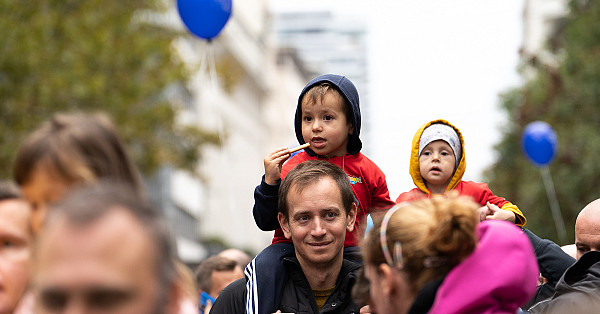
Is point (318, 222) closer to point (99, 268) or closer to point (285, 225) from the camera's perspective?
point (285, 225)

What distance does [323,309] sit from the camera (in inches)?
196

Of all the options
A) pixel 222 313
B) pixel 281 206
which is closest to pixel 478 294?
pixel 281 206

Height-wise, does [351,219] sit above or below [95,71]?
below

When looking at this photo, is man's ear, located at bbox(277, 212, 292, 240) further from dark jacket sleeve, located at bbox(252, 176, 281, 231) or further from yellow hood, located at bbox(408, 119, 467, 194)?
yellow hood, located at bbox(408, 119, 467, 194)

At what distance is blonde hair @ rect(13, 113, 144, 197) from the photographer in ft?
10.3

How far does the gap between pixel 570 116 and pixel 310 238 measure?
2796 cm

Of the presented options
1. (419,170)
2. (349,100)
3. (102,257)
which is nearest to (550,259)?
(419,170)

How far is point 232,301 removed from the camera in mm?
5469

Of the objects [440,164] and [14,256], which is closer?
[14,256]

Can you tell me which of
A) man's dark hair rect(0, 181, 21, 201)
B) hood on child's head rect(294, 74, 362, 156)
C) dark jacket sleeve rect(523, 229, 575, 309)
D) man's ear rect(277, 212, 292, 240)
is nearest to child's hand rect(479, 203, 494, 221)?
dark jacket sleeve rect(523, 229, 575, 309)

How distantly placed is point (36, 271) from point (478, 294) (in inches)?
→ 59.3

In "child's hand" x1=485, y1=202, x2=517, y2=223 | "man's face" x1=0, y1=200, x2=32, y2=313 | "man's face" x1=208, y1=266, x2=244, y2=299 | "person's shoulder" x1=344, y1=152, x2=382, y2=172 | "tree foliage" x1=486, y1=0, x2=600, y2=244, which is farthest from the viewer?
"tree foliage" x1=486, y1=0, x2=600, y2=244

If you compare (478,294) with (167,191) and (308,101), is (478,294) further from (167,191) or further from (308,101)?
(167,191)

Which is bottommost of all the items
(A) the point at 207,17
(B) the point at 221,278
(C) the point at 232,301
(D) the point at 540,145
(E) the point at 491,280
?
(D) the point at 540,145
